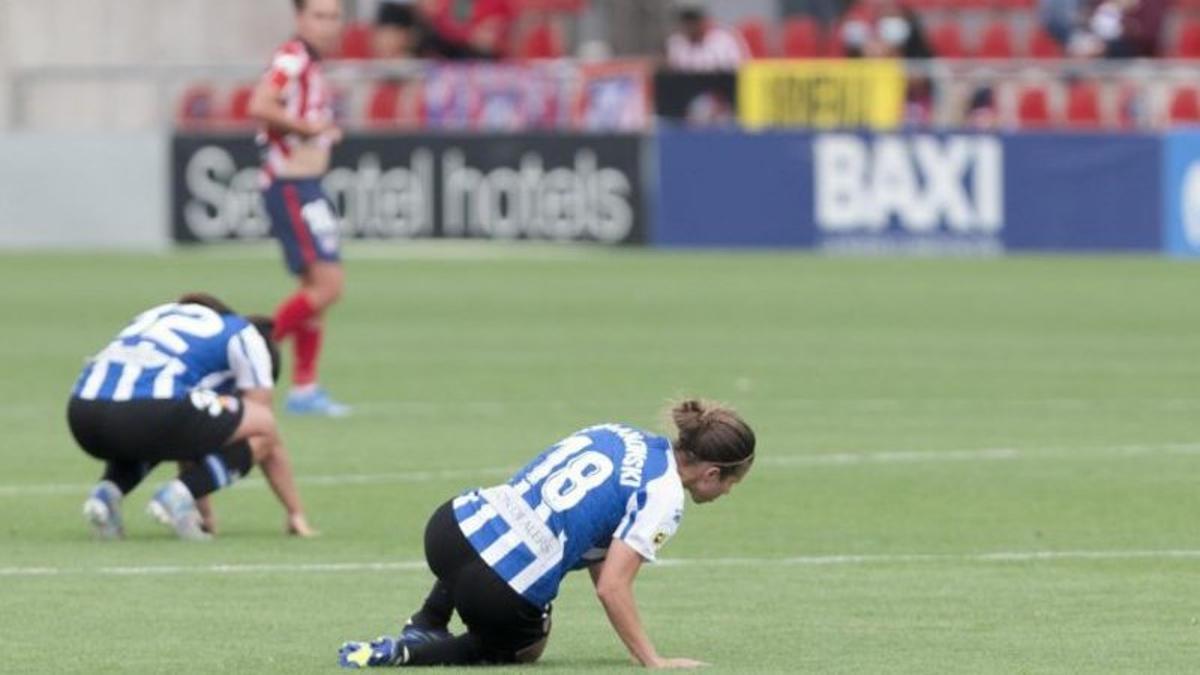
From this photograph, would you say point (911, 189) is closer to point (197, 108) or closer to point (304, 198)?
point (197, 108)

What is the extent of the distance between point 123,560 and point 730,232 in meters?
20.7

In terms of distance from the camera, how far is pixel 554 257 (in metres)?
32.7

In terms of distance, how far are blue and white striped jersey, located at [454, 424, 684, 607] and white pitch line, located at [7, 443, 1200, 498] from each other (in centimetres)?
547

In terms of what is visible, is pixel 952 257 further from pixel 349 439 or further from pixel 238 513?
pixel 238 513

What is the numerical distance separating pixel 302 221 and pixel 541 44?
66.4 ft

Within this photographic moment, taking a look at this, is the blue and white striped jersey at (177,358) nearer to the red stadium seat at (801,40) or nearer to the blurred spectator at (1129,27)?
the blurred spectator at (1129,27)

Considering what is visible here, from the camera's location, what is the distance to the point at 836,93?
32625mm

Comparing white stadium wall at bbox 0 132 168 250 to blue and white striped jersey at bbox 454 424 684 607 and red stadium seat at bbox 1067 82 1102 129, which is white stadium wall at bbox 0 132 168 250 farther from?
blue and white striped jersey at bbox 454 424 684 607

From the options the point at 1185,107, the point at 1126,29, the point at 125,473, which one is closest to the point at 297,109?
the point at 125,473

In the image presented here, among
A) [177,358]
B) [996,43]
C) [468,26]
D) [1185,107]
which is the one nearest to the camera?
[177,358]

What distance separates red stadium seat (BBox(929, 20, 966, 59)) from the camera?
37250 millimetres

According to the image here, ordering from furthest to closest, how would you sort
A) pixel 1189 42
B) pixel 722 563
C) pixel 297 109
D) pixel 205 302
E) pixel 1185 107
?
pixel 1189 42 < pixel 1185 107 < pixel 297 109 < pixel 205 302 < pixel 722 563

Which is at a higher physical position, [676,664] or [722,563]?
[676,664]

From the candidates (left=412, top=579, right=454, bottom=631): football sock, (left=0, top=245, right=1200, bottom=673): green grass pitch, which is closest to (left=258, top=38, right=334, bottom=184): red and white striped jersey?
(left=0, top=245, right=1200, bottom=673): green grass pitch
